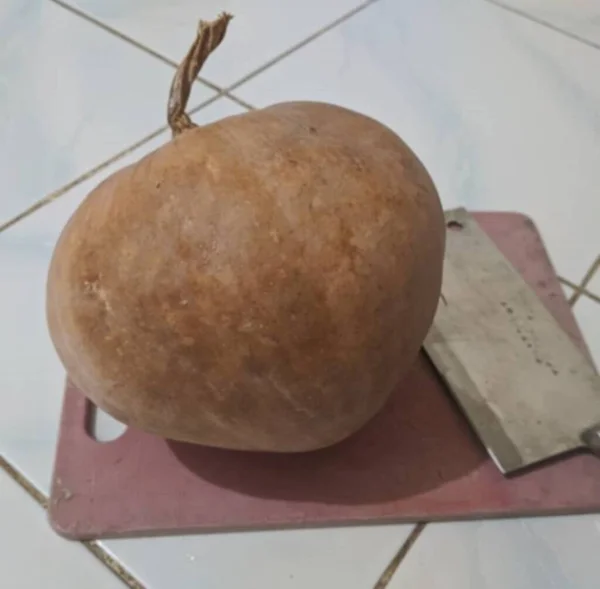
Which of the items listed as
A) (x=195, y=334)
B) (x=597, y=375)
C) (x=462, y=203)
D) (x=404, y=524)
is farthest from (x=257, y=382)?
(x=462, y=203)

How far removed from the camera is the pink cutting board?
0.58 m

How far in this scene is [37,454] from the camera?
631 millimetres

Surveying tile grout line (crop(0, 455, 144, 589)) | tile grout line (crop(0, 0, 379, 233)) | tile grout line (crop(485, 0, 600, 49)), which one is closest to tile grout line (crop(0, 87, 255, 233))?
tile grout line (crop(0, 0, 379, 233))

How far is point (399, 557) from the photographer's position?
1.90 feet

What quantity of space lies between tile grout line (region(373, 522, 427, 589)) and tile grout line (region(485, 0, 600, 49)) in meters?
0.72

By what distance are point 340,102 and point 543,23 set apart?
315 millimetres

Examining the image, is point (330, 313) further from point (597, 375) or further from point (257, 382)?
point (597, 375)

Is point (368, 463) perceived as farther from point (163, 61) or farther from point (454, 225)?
point (163, 61)

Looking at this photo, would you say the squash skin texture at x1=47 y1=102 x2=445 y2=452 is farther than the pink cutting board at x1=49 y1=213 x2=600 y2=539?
No

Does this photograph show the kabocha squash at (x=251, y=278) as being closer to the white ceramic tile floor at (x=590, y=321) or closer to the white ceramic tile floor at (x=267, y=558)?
the white ceramic tile floor at (x=267, y=558)

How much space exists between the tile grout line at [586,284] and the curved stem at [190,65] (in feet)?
1.30

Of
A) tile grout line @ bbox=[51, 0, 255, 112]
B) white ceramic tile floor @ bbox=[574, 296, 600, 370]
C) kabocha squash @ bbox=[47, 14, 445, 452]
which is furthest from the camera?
tile grout line @ bbox=[51, 0, 255, 112]

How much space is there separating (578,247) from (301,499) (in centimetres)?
39

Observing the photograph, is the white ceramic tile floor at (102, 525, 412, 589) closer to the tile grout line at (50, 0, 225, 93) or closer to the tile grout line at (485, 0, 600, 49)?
the tile grout line at (50, 0, 225, 93)
